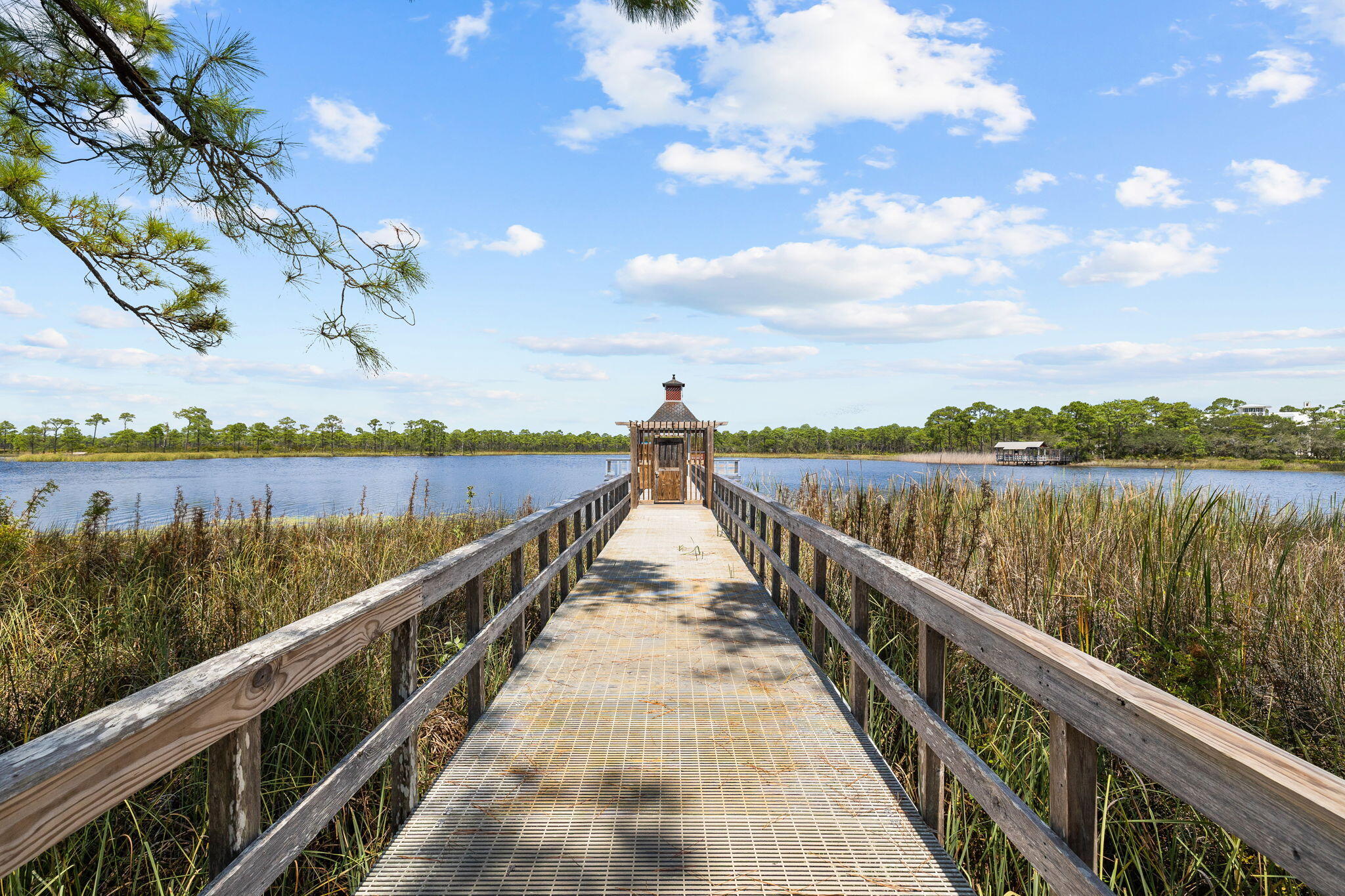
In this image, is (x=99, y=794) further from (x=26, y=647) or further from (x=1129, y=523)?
(x=1129, y=523)

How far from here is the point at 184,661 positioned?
4613mm

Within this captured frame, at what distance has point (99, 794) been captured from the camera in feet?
4.18

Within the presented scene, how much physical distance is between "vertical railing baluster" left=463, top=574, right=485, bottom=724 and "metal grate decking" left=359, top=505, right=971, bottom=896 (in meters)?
0.11

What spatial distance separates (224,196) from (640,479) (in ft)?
37.0

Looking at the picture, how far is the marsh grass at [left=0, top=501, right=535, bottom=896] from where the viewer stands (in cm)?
301

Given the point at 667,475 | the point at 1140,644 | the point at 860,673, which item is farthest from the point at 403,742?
the point at 667,475

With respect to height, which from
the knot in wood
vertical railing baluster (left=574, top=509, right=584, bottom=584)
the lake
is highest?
the knot in wood

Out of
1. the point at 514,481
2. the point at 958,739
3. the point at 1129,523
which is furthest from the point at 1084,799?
the point at 514,481

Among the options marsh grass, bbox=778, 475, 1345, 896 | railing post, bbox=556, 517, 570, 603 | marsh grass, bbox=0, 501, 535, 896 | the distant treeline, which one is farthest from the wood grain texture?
the distant treeline

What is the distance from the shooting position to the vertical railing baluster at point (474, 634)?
3.54m

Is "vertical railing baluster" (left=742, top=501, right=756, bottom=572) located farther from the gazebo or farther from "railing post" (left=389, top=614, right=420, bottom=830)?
the gazebo

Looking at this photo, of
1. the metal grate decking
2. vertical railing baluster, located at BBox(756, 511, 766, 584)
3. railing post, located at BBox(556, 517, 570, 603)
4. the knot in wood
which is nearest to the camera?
the knot in wood

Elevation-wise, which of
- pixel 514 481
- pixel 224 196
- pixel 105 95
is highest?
pixel 105 95

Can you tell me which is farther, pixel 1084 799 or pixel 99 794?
pixel 1084 799
